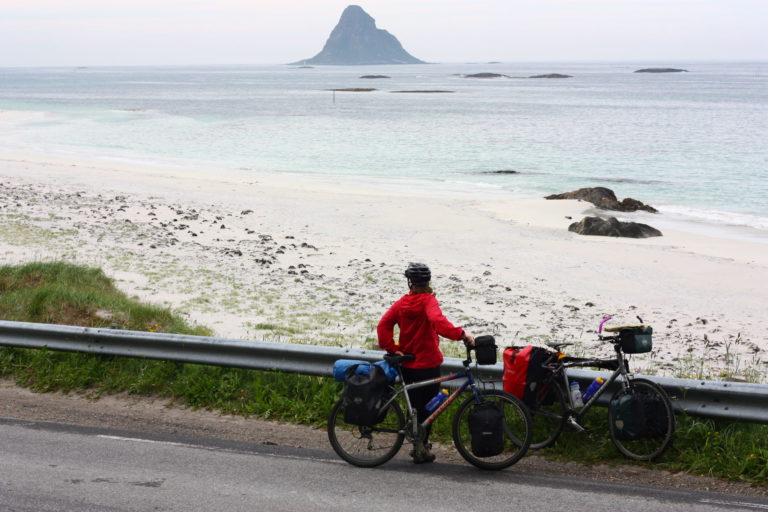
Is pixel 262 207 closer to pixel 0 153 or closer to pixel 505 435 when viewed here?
pixel 505 435

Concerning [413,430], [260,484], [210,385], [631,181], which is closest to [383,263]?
[210,385]

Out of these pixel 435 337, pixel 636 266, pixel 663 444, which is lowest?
pixel 636 266

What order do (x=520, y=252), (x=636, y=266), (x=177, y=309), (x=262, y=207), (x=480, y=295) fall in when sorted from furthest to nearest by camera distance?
(x=262, y=207) → (x=520, y=252) → (x=636, y=266) → (x=480, y=295) → (x=177, y=309)

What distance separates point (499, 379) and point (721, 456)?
6.05 ft

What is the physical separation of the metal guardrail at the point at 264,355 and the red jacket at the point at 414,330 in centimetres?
69

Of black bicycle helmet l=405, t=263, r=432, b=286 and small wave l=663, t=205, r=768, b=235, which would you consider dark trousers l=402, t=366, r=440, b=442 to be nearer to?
black bicycle helmet l=405, t=263, r=432, b=286

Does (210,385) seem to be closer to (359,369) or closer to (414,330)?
(359,369)

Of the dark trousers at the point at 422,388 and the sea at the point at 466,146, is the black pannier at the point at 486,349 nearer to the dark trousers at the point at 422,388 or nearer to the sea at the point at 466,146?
the dark trousers at the point at 422,388

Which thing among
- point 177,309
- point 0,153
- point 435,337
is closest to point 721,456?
point 435,337

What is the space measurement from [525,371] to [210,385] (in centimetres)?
321

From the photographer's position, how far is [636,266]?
61.5ft

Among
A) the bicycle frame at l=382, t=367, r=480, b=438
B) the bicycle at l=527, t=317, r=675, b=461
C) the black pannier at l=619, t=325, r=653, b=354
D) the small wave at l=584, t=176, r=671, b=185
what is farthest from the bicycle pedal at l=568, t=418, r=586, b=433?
the small wave at l=584, t=176, r=671, b=185

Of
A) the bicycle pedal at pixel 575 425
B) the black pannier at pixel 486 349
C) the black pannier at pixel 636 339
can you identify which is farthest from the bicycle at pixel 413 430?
the black pannier at pixel 636 339

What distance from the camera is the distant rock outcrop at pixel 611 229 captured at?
2323 cm
